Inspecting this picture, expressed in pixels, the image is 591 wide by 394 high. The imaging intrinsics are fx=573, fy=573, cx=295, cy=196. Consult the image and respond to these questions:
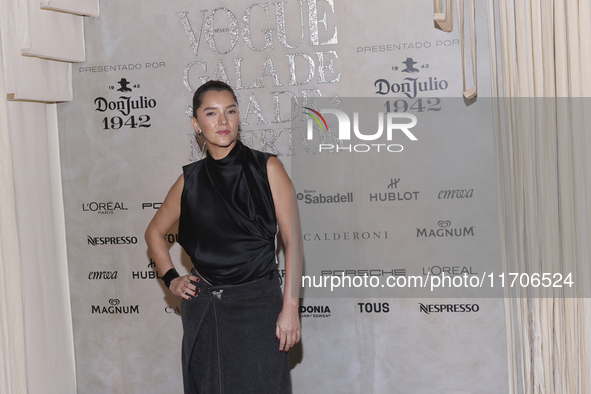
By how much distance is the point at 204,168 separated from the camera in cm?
230

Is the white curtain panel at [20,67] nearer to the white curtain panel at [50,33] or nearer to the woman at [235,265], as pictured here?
the white curtain panel at [50,33]

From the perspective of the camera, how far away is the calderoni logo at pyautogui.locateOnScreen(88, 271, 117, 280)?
325 centimetres

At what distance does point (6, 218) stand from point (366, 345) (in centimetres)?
187

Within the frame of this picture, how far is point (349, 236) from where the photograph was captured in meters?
2.99

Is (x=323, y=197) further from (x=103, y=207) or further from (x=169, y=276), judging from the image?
(x=103, y=207)

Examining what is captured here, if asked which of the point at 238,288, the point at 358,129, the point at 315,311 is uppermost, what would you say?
the point at 358,129

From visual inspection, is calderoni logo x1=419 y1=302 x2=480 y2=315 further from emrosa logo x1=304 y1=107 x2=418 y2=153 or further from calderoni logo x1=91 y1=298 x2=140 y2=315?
calderoni logo x1=91 y1=298 x2=140 y2=315

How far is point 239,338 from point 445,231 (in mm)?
1277

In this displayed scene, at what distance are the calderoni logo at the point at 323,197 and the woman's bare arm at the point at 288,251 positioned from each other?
0.80 meters

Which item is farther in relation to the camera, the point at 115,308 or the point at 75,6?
the point at 115,308

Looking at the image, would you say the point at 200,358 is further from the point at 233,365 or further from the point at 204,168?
the point at 204,168

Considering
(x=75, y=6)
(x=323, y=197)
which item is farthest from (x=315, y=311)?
(x=75, y=6)

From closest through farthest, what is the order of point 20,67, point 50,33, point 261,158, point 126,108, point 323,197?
point 261,158, point 20,67, point 50,33, point 323,197, point 126,108

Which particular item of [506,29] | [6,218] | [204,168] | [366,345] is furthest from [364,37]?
[6,218]
